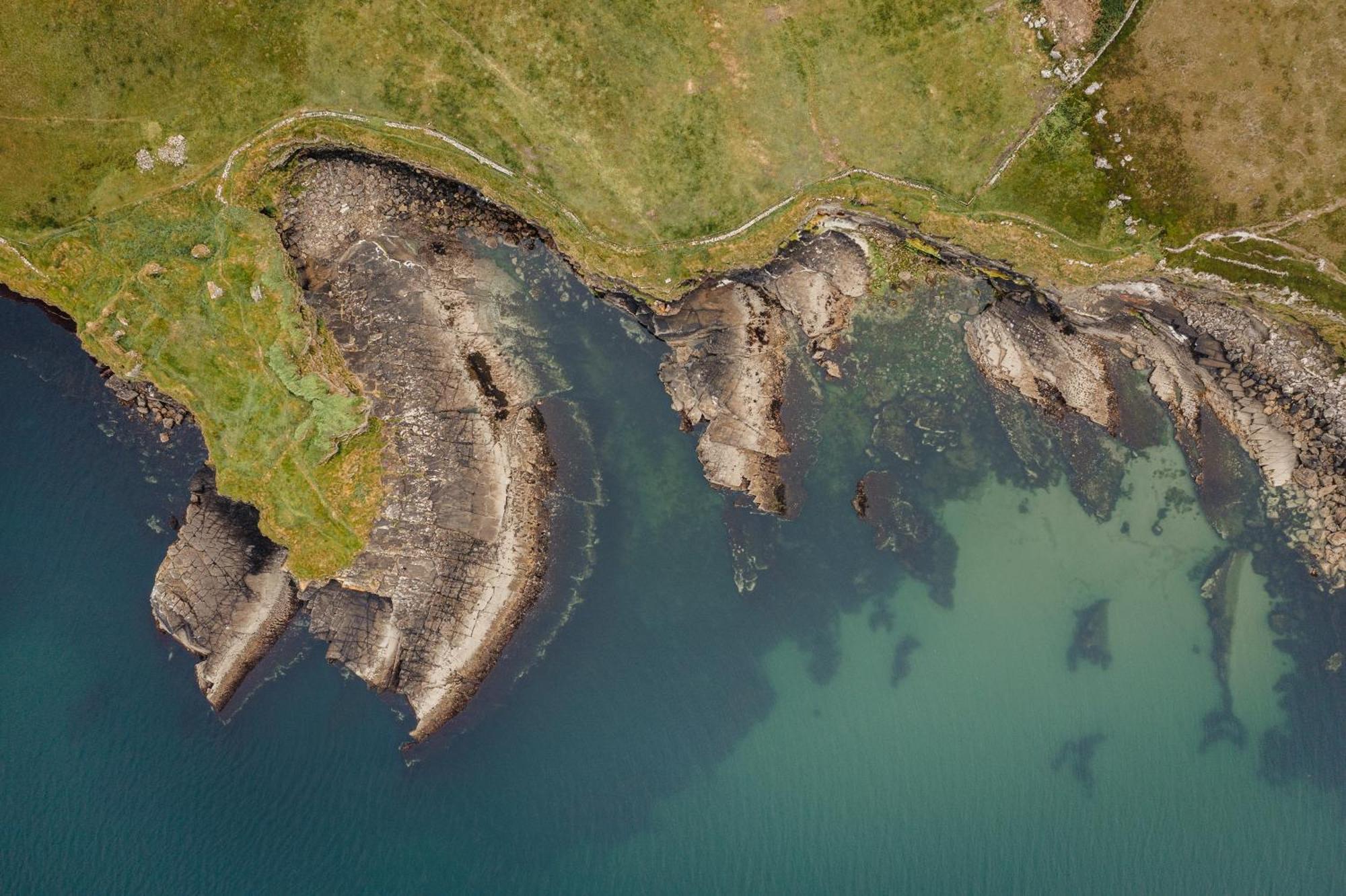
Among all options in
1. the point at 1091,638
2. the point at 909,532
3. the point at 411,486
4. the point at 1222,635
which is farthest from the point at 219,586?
the point at 1222,635

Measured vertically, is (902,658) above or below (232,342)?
below

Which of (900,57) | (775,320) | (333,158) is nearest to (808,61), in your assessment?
(900,57)

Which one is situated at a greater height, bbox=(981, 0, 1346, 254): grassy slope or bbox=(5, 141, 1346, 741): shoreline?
bbox=(981, 0, 1346, 254): grassy slope

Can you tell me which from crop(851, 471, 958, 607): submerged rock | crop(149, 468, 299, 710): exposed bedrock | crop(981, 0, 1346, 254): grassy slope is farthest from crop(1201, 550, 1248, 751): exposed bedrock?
crop(149, 468, 299, 710): exposed bedrock

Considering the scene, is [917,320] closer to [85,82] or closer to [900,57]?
[900,57]

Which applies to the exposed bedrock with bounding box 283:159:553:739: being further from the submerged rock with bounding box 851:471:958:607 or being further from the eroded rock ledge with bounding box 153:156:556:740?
the submerged rock with bounding box 851:471:958:607

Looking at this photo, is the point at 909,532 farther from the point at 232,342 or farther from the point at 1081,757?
the point at 232,342

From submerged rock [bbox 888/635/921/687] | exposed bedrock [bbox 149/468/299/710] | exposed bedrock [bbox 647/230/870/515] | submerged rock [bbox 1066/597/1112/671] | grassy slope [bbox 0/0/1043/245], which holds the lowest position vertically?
exposed bedrock [bbox 149/468/299/710]
